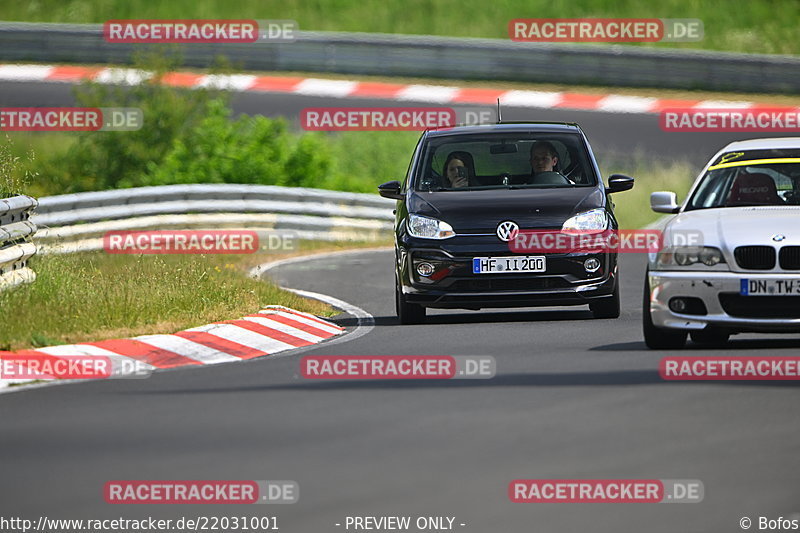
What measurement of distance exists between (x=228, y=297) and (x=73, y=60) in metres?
22.6

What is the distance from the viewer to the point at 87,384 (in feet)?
33.7

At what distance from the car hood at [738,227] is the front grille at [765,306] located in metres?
0.36

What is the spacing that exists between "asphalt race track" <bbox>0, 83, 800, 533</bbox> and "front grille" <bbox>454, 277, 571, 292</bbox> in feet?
5.06

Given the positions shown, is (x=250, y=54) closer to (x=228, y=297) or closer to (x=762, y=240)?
(x=228, y=297)

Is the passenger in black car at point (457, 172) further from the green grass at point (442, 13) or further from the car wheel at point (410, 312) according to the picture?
the green grass at point (442, 13)

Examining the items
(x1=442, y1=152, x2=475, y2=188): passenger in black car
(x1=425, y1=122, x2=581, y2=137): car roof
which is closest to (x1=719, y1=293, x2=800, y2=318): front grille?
(x1=442, y1=152, x2=475, y2=188): passenger in black car

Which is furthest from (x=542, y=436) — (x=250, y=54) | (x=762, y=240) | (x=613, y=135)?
(x=250, y=54)

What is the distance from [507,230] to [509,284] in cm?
45

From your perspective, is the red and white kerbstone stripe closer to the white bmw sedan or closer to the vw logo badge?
the vw logo badge

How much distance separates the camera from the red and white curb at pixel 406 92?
31.7 m

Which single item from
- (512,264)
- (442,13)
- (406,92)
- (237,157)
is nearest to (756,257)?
(512,264)

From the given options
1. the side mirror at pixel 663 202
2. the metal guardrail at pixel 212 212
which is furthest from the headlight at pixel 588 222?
the metal guardrail at pixel 212 212

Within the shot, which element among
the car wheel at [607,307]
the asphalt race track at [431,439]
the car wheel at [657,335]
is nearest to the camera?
the asphalt race track at [431,439]

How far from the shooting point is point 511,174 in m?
14.4
